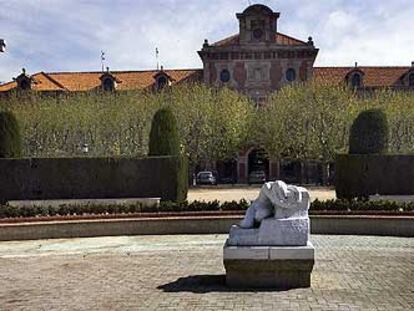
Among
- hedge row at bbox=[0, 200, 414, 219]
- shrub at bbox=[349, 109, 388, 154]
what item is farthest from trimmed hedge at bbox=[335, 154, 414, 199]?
hedge row at bbox=[0, 200, 414, 219]

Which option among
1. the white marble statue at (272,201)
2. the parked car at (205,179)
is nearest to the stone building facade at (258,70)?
the parked car at (205,179)

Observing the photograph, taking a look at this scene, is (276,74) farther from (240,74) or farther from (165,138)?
(165,138)

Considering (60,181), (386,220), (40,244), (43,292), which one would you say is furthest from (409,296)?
(60,181)

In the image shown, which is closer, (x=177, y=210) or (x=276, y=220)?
(x=276, y=220)

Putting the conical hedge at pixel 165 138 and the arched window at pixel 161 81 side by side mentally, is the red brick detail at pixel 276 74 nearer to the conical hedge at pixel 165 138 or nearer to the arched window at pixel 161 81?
the arched window at pixel 161 81

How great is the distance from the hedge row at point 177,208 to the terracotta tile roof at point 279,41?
131 feet

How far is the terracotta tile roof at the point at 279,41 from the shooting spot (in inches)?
2181

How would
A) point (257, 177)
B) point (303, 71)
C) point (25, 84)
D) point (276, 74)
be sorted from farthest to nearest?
point (25, 84) < point (276, 74) < point (303, 71) < point (257, 177)

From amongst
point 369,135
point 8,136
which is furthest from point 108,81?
point 369,135

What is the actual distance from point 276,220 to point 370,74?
5218cm

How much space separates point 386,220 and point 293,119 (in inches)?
1028

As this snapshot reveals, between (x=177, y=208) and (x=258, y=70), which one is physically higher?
(x=258, y=70)

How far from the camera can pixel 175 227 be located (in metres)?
16.2

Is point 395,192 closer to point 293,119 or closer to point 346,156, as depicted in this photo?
point 346,156
